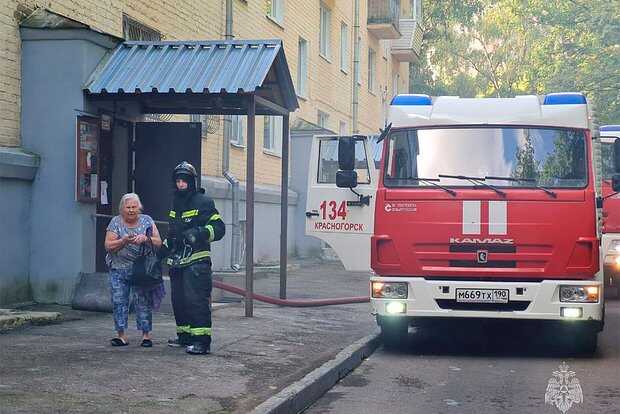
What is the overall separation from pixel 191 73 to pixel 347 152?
98.2 inches

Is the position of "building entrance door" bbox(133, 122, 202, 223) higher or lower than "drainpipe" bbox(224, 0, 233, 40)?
lower

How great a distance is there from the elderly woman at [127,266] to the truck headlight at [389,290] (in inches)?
87.1

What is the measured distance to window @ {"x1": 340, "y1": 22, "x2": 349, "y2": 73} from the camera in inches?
1238

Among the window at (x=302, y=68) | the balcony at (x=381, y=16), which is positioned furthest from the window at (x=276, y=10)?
the balcony at (x=381, y=16)

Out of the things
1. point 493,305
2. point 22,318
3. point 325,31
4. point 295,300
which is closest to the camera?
point 493,305

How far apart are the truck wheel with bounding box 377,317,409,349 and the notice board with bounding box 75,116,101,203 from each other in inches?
155

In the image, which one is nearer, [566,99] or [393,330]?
[566,99]

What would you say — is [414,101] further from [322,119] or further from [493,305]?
[322,119]

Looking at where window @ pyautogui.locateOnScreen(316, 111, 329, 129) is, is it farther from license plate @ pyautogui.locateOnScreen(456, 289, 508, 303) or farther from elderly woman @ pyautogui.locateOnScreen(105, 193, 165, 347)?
elderly woman @ pyautogui.locateOnScreen(105, 193, 165, 347)

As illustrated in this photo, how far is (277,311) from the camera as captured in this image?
45.6 ft

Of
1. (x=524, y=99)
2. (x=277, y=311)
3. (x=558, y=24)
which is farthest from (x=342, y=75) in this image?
(x=524, y=99)

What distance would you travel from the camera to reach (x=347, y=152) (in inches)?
449

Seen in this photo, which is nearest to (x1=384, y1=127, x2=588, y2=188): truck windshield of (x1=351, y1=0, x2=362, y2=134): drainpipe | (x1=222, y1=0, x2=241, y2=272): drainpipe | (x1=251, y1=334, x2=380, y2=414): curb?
(x1=251, y1=334, x2=380, y2=414): curb

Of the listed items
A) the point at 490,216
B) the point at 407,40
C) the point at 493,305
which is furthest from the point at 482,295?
the point at 407,40
